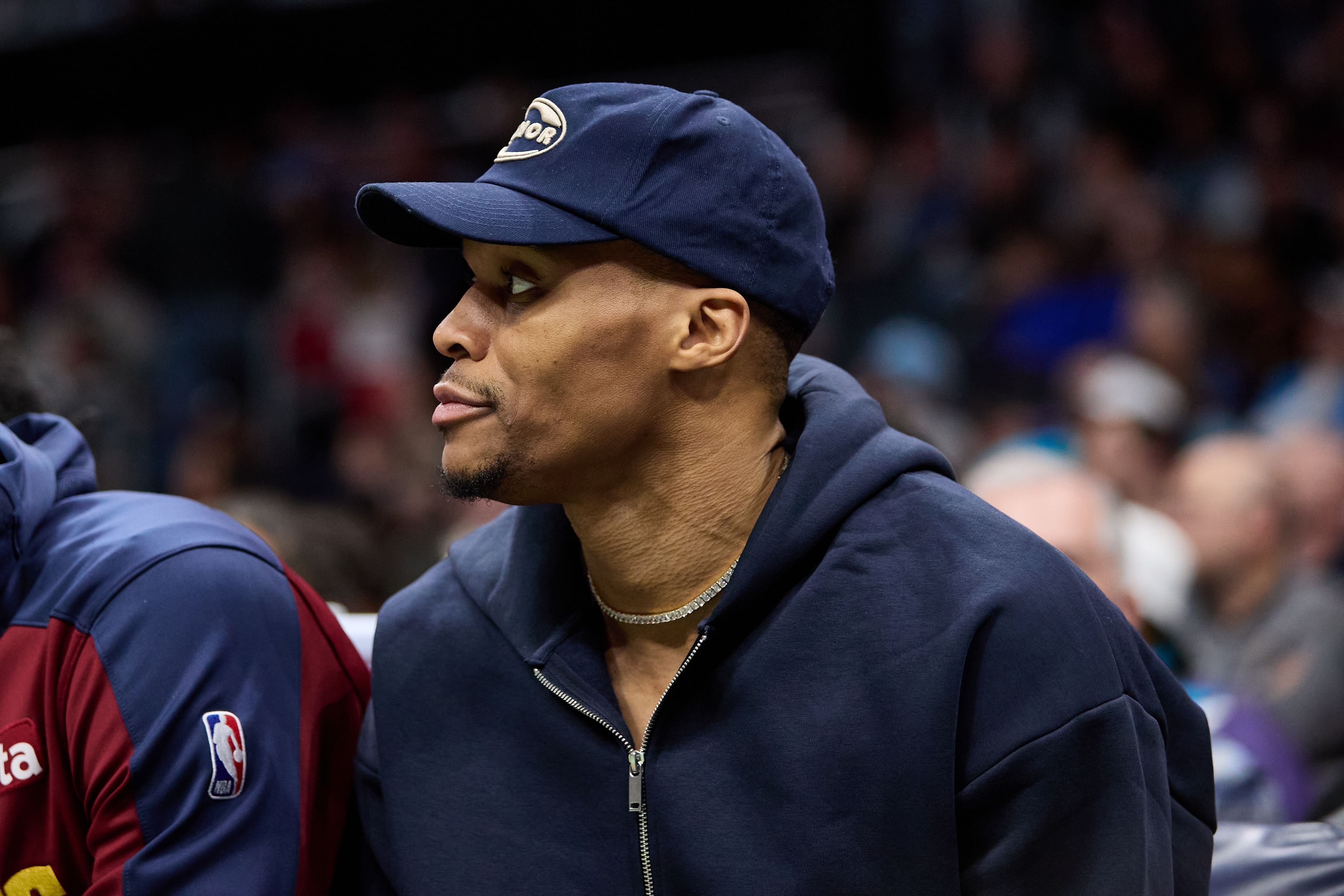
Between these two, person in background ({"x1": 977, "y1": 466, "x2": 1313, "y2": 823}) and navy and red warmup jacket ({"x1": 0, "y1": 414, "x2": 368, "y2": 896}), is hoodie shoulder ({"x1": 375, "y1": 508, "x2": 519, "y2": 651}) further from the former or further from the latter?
person in background ({"x1": 977, "y1": 466, "x2": 1313, "y2": 823})

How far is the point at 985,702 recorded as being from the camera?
1.81m

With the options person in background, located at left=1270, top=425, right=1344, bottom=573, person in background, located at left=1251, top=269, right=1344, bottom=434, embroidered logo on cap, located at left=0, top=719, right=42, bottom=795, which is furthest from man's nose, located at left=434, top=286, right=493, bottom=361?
person in background, located at left=1251, top=269, right=1344, bottom=434

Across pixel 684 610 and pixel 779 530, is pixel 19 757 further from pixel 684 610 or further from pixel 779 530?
pixel 779 530

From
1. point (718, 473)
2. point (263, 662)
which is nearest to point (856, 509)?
point (718, 473)

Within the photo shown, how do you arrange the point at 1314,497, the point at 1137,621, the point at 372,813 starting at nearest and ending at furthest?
the point at 372,813 < the point at 1137,621 < the point at 1314,497

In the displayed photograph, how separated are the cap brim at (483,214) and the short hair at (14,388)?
87 centimetres

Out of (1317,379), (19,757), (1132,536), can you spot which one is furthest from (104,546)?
(1317,379)

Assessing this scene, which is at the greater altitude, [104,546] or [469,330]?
[469,330]

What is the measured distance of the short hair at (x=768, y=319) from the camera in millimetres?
1936

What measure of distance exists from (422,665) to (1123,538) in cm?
304

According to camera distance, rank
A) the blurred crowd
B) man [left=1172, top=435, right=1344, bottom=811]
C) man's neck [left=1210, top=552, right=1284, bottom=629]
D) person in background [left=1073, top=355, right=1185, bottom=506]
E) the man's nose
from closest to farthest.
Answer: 1. the man's nose
2. man [left=1172, top=435, right=1344, bottom=811]
3. the blurred crowd
4. man's neck [left=1210, top=552, right=1284, bottom=629]
5. person in background [left=1073, top=355, right=1185, bottom=506]

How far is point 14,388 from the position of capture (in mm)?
2502

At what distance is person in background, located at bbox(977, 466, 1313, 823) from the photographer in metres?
2.96

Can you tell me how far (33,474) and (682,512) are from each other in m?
0.91
